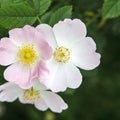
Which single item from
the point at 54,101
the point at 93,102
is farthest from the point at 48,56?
the point at 93,102

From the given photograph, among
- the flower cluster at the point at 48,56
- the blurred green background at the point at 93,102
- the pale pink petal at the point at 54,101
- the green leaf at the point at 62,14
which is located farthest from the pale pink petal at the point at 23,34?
the blurred green background at the point at 93,102

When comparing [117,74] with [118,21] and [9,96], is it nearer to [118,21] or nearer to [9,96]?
[118,21]

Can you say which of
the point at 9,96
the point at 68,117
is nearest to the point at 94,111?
the point at 68,117

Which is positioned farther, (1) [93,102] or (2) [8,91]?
(1) [93,102]

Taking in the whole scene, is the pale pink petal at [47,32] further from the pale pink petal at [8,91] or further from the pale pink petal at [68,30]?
the pale pink petal at [8,91]

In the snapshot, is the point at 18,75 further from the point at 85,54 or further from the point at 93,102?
the point at 93,102


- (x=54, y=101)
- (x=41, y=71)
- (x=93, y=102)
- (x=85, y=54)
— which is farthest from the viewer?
(x=93, y=102)

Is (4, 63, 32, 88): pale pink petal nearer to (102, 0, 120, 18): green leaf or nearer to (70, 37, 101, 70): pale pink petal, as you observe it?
(70, 37, 101, 70): pale pink petal

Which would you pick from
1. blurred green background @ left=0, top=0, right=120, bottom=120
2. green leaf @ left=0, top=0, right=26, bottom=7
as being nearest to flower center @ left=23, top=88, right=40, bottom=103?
green leaf @ left=0, top=0, right=26, bottom=7
